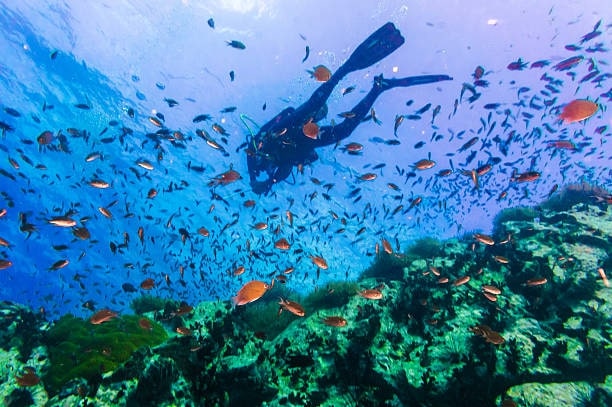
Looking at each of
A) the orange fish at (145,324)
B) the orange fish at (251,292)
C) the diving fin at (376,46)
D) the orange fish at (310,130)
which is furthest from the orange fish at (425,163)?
the orange fish at (145,324)

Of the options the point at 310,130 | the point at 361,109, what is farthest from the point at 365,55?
the point at 310,130

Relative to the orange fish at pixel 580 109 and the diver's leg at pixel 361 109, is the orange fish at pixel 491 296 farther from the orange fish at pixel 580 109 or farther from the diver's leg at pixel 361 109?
the diver's leg at pixel 361 109

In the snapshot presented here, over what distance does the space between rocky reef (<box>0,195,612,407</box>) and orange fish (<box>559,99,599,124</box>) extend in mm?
3615

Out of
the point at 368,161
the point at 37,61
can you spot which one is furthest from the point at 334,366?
the point at 37,61

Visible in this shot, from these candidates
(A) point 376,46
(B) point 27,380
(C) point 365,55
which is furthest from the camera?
(C) point 365,55

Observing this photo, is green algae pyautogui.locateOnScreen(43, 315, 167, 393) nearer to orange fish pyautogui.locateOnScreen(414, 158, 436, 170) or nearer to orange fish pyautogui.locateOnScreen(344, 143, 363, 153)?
orange fish pyautogui.locateOnScreen(344, 143, 363, 153)

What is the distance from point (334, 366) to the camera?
548 centimetres

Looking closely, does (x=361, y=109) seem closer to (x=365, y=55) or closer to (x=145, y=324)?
(x=365, y=55)

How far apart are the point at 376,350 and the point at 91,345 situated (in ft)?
17.9

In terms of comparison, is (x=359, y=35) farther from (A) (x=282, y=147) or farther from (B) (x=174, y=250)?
(B) (x=174, y=250)

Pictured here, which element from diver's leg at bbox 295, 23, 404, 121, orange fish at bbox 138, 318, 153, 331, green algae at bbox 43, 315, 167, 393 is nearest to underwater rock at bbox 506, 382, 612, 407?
green algae at bbox 43, 315, 167, 393

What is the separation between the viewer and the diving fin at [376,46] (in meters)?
12.4

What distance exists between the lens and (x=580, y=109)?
5.11m

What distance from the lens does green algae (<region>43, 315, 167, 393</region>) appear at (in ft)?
17.1
